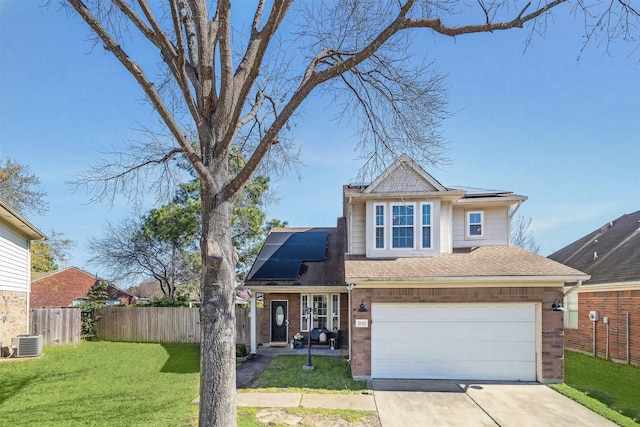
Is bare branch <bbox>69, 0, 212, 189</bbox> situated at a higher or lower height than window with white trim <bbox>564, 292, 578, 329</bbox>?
higher

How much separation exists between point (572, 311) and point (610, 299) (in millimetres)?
2898

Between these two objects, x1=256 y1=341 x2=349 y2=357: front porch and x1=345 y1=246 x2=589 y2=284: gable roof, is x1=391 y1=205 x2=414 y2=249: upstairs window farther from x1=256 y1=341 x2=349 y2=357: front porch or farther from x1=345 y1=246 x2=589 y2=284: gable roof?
x1=256 y1=341 x2=349 y2=357: front porch

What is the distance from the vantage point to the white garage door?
32.4 ft

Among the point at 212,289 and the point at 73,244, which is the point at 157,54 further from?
the point at 73,244

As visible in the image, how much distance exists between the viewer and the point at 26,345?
519 inches

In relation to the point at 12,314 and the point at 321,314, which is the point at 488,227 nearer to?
the point at 321,314

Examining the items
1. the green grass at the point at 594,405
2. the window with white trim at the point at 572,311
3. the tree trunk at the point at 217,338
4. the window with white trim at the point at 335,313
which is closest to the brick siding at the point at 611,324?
the window with white trim at the point at 572,311

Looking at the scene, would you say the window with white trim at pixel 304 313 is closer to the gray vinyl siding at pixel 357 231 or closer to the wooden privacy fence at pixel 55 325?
the gray vinyl siding at pixel 357 231

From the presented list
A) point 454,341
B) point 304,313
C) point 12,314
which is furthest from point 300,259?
point 12,314

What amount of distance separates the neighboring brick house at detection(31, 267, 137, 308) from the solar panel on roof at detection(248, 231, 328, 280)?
56.0 ft

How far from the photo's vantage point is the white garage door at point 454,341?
989 centimetres

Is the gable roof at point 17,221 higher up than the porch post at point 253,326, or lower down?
higher up

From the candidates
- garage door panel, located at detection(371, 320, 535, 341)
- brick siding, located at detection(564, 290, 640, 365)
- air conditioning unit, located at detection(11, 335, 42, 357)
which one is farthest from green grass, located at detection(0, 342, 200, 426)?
brick siding, located at detection(564, 290, 640, 365)

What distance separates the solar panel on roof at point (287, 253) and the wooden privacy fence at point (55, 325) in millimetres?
8312
